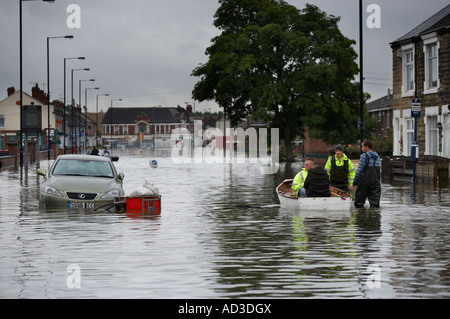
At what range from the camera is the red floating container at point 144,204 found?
827 inches

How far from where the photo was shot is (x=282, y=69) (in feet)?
221

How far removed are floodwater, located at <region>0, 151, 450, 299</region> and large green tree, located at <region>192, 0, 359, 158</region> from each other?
41517 millimetres

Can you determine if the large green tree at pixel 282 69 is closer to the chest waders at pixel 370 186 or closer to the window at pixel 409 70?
the window at pixel 409 70

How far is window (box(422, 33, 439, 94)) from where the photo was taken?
40.3 metres

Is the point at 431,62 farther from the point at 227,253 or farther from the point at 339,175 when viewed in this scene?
the point at 227,253

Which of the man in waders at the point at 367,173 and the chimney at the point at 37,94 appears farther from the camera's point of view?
the chimney at the point at 37,94

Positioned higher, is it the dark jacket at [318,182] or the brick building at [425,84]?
the brick building at [425,84]

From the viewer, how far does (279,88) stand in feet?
211

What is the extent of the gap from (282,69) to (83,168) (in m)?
46.4

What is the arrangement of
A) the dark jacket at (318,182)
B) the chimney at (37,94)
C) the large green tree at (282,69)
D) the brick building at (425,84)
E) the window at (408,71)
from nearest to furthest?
the dark jacket at (318,182) < the brick building at (425,84) < the window at (408,71) < the large green tree at (282,69) < the chimney at (37,94)

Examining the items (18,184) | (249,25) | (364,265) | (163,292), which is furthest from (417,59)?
(163,292)

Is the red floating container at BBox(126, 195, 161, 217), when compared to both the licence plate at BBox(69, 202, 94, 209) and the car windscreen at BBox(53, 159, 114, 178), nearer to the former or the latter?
the licence plate at BBox(69, 202, 94, 209)

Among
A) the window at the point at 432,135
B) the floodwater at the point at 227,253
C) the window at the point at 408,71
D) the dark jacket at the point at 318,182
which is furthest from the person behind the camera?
the window at the point at 408,71

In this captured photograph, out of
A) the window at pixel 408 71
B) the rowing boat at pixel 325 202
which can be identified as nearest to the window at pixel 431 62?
the window at pixel 408 71
